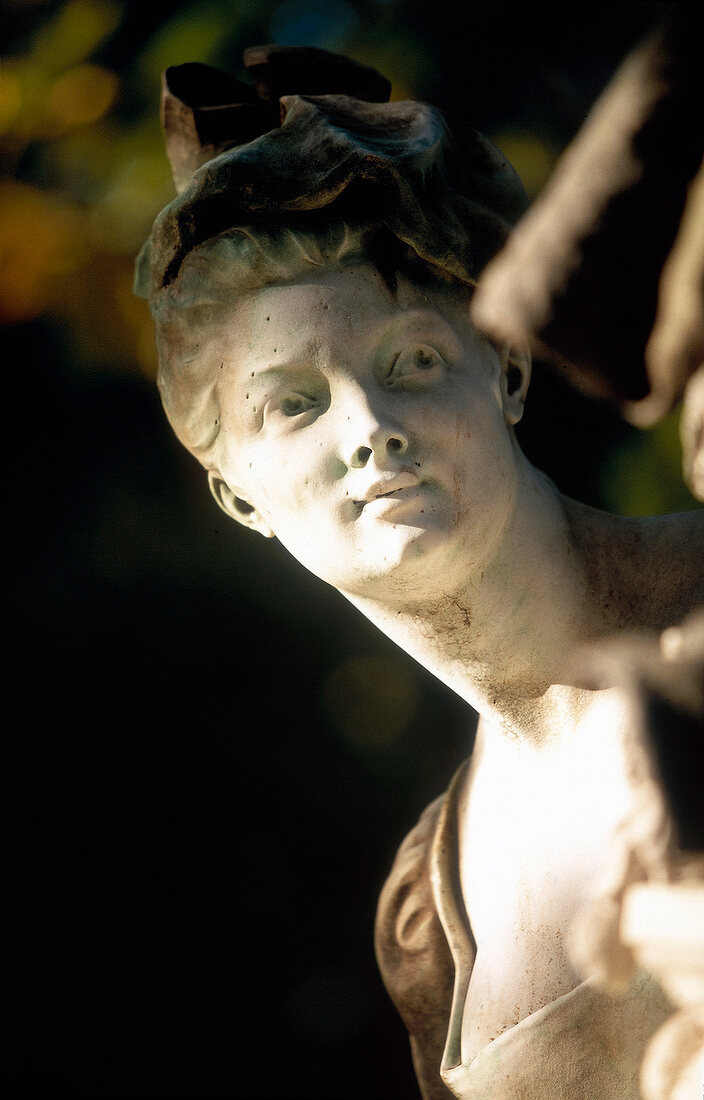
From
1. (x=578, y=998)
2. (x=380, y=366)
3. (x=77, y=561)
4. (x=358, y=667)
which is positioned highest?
(x=380, y=366)

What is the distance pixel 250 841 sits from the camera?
2.29 m

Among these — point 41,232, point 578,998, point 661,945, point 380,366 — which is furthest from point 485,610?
point 41,232

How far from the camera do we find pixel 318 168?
1.47 metres

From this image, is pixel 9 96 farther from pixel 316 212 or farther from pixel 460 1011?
pixel 460 1011

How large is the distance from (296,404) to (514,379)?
0.30 m

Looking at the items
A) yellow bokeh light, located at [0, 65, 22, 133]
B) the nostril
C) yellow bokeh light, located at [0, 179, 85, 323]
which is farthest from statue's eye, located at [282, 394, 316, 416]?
yellow bokeh light, located at [0, 65, 22, 133]

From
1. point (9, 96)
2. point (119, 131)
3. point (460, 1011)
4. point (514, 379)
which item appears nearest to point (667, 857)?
point (460, 1011)

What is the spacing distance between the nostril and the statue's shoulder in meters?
0.57

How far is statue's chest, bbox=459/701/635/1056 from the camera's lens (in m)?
1.43

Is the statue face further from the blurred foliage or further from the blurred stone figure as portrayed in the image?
the blurred foliage

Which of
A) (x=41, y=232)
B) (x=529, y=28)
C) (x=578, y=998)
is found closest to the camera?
(x=578, y=998)

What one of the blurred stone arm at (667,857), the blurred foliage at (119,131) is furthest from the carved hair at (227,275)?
the blurred stone arm at (667,857)

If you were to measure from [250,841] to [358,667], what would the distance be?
14.3 inches

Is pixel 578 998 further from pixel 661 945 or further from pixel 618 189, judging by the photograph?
pixel 618 189
